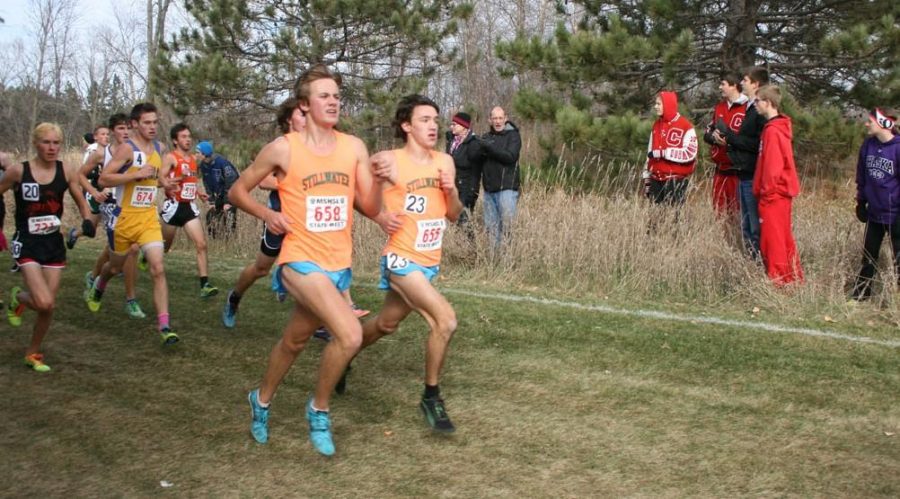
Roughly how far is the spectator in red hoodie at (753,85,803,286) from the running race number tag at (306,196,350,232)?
4.83m

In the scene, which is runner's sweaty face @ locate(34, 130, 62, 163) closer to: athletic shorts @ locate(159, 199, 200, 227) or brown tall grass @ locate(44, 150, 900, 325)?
athletic shorts @ locate(159, 199, 200, 227)

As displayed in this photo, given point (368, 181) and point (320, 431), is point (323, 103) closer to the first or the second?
point (368, 181)

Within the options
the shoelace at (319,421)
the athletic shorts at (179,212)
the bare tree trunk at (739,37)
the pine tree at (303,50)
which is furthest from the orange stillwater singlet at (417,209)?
the pine tree at (303,50)

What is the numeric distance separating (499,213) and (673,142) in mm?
2114

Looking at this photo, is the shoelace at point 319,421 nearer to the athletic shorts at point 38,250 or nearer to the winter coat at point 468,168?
the athletic shorts at point 38,250

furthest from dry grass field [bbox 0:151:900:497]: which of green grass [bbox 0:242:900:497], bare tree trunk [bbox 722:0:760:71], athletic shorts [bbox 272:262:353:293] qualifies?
bare tree trunk [bbox 722:0:760:71]

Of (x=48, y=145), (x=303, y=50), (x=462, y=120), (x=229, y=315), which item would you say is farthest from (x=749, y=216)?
(x=303, y=50)

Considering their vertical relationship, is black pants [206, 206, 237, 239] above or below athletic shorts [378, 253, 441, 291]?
below

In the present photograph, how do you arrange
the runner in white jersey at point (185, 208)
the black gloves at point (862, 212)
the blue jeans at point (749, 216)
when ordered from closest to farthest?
1. the black gloves at point (862, 212)
2. the blue jeans at point (749, 216)
3. the runner in white jersey at point (185, 208)

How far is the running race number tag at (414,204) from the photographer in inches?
194

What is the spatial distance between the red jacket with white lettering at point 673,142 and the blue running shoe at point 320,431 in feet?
19.5

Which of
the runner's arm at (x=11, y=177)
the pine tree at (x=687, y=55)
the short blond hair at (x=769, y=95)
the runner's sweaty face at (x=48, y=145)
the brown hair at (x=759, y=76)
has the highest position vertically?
the pine tree at (x=687, y=55)

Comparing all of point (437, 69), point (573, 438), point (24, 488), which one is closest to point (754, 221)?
point (573, 438)

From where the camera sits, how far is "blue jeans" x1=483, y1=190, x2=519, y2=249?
9.91m
